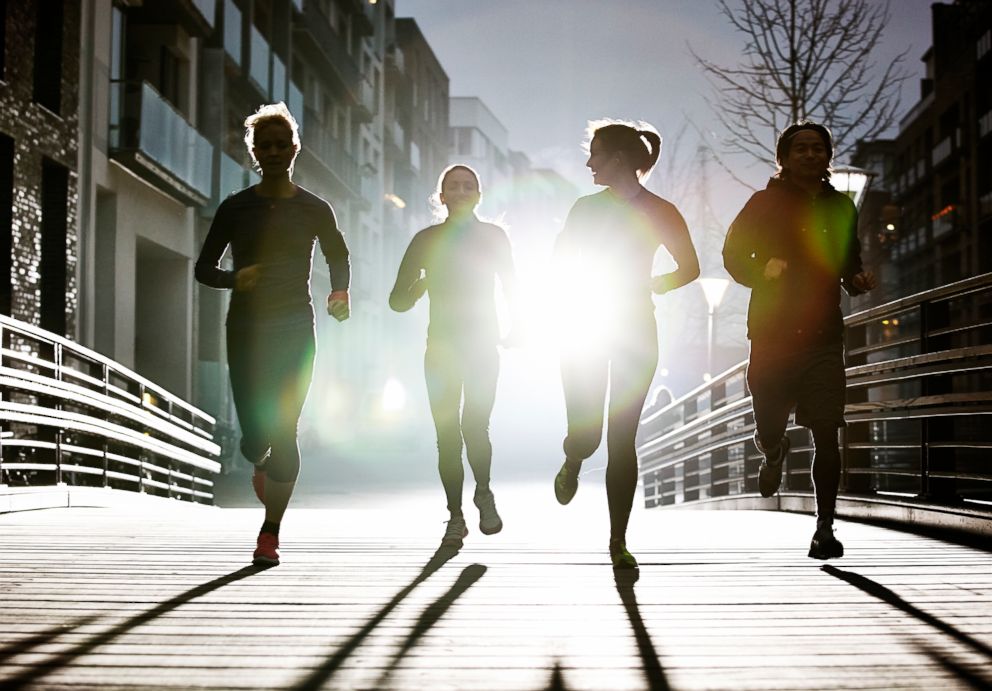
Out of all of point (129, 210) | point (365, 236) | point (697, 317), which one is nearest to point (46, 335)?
point (129, 210)

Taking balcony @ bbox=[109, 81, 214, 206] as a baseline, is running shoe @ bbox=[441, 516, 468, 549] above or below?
below

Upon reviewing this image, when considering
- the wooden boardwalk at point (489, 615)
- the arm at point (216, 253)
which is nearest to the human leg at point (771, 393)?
the wooden boardwalk at point (489, 615)

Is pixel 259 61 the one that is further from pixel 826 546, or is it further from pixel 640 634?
pixel 640 634

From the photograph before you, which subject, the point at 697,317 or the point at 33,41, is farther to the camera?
the point at 697,317

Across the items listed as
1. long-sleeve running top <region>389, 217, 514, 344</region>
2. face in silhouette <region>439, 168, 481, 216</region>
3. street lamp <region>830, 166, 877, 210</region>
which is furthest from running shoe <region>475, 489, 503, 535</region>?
street lamp <region>830, 166, 877, 210</region>

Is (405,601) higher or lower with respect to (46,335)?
lower

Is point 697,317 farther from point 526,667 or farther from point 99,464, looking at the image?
point 526,667

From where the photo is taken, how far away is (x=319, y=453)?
32.3 meters

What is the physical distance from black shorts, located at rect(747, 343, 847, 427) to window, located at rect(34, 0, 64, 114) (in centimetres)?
1343

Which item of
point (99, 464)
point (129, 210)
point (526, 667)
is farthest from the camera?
point (129, 210)

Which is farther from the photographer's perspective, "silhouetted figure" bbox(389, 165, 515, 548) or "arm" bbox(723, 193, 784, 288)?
"silhouetted figure" bbox(389, 165, 515, 548)

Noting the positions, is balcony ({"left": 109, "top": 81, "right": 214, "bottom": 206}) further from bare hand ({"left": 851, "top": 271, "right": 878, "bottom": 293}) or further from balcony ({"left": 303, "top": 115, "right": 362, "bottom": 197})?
bare hand ({"left": 851, "top": 271, "right": 878, "bottom": 293})

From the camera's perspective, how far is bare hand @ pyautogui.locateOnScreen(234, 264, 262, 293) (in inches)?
218

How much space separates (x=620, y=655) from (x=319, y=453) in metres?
29.2
